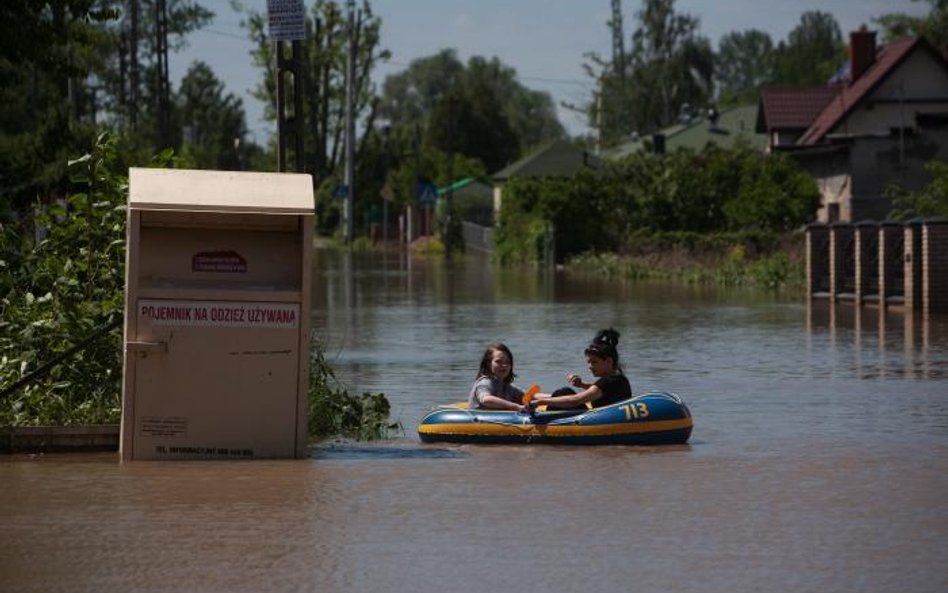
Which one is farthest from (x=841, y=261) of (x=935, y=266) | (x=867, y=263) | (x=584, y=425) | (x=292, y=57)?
(x=584, y=425)

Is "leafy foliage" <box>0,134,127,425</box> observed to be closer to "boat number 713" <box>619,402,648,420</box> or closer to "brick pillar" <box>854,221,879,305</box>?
"boat number 713" <box>619,402,648,420</box>

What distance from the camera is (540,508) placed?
445 inches

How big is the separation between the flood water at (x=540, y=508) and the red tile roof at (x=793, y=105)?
162 feet

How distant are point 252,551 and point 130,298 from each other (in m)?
3.64

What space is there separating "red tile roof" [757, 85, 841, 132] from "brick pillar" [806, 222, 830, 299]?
1193 inches

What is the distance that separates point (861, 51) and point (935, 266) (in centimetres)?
3716

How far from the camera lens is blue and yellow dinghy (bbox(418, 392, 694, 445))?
568 inches

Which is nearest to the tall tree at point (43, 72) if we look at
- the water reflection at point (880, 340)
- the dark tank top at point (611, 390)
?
the dark tank top at point (611, 390)

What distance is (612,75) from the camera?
13775 centimetres

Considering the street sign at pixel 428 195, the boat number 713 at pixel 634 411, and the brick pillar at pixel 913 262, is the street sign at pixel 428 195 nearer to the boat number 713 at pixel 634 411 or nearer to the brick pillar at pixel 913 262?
the brick pillar at pixel 913 262

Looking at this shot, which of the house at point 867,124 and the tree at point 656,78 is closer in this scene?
the house at point 867,124

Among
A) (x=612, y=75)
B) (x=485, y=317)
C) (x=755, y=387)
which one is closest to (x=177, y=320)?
(x=755, y=387)

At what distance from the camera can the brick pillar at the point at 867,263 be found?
35.8 m

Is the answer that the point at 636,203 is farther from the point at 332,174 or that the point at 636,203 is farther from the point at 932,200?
the point at 332,174
